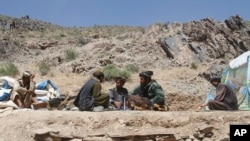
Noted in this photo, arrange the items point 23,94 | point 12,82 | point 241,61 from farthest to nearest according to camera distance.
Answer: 1. point 241,61
2. point 12,82
3. point 23,94

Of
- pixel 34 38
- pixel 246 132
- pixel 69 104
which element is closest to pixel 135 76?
pixel 69 104

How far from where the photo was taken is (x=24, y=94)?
28.6 ft

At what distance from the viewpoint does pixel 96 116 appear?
7254 millimetres

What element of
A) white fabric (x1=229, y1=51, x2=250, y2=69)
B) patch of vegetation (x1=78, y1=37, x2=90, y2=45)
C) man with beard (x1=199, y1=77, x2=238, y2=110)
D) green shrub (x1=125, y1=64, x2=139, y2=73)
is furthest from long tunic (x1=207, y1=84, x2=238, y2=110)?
patch of vegetation (x1=78, y1=37, x2=90, y2=45)

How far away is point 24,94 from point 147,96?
227 cm

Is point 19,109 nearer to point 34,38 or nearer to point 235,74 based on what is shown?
point 235,74

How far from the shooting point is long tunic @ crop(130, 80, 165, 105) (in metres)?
8.72

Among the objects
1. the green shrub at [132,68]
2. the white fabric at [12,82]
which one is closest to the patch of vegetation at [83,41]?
the green shrub at [132,68]

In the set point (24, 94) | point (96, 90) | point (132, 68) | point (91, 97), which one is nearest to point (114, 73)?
point (132, 68)

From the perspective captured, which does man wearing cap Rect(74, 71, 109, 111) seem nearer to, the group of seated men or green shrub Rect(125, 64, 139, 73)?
the group of seated men

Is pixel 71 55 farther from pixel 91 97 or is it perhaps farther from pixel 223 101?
pixel 223 101

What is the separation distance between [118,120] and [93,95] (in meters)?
1.30

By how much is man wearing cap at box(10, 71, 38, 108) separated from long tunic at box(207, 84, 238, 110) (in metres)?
3.26

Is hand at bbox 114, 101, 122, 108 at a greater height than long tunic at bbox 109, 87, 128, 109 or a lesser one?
lesser
